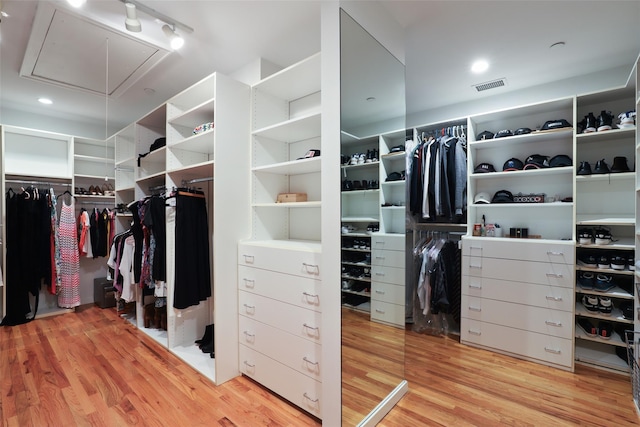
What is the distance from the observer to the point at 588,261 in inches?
98.0

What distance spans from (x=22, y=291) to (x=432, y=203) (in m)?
4.85

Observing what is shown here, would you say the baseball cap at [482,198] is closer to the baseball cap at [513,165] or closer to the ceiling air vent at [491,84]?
the baseball cap at [513,165]

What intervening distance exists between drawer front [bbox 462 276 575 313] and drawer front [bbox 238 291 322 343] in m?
1.82

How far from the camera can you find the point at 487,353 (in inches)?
108

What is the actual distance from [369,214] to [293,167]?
0.74 meters

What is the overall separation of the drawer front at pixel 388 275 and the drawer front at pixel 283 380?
74cm

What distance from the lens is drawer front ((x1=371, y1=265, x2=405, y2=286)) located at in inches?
74.4

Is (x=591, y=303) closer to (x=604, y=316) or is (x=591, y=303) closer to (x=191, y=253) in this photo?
(x=604, y=316)

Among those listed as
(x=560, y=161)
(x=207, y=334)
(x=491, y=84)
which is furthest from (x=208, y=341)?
(x=491, y=84)

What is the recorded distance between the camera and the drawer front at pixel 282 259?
186 centimetres

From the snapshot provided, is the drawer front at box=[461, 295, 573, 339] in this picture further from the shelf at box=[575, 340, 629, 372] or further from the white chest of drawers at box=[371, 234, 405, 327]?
the white chest of drawers at box=[371, 234, 405, 327]

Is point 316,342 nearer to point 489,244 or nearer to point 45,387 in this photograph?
point 489,244

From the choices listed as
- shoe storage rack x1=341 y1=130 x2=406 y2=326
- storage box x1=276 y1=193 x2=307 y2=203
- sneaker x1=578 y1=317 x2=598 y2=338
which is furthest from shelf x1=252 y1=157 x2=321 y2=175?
sneaker x1=578 y1=317 x2=598 y2=338

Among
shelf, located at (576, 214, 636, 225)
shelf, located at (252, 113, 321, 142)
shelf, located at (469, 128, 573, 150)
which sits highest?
shelf, located at (469, 128, 573, 150)
